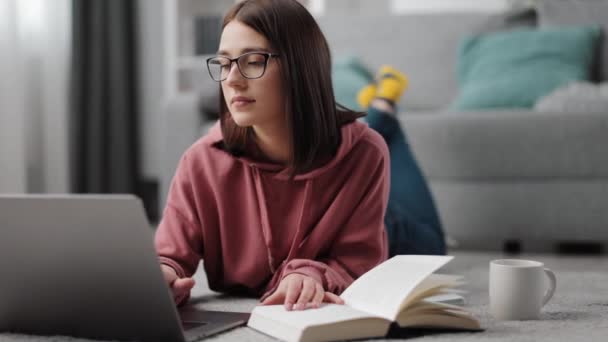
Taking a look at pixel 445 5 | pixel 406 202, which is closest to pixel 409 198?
pixel 406 202

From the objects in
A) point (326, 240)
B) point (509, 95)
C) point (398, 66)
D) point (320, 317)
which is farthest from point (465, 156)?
point (320, 317)

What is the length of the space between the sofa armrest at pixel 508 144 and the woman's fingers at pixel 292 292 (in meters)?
1.46

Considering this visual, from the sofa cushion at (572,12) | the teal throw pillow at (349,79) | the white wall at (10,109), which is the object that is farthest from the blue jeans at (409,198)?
the white wall at (10,109)

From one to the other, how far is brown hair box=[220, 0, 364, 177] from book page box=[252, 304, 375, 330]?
1.02 ft

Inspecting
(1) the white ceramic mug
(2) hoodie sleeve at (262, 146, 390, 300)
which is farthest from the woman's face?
(1) the white ceramic mug

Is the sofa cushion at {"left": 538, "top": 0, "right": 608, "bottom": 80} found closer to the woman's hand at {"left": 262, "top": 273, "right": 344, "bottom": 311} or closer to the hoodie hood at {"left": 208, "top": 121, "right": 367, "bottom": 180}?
the hoodie hood at {"left": 208, "top": 121, "right": 367, "bottom": 180}

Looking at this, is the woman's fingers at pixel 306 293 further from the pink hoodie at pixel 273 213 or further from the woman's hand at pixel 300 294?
the pink hoodie at pixel 273 213

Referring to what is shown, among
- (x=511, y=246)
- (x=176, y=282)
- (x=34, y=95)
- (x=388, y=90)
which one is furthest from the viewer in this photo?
(x=34, y=95)

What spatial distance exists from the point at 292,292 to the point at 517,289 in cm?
33

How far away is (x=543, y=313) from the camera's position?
1253mm

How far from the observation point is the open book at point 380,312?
1.02 metres

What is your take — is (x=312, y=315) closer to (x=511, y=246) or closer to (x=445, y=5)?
(x=511, y=246)

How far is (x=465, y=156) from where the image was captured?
2514 millimetres

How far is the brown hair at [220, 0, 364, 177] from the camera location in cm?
126
